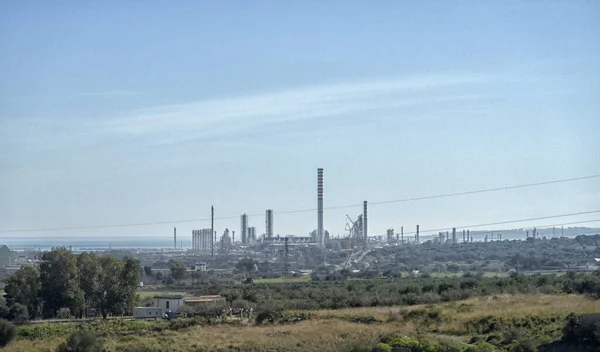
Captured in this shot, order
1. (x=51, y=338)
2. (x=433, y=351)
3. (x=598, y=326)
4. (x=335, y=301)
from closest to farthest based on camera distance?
(x=598, y=326) → (x=433, y=351) → (x=51, y=338) → (x=335, y=301)

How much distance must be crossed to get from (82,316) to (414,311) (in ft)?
67.2

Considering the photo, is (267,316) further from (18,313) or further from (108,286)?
(108,286)

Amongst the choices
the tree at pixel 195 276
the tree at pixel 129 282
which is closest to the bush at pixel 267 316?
the tree at pixel 129 282

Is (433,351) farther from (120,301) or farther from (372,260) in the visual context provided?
(372,260)

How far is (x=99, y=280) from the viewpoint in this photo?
5284 cm

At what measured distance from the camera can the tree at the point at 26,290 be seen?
49344mm

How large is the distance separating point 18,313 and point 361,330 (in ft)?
63.2

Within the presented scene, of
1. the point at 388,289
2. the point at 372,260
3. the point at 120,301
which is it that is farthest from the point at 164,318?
the point at 372,260

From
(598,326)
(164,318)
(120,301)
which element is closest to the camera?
(598,326)

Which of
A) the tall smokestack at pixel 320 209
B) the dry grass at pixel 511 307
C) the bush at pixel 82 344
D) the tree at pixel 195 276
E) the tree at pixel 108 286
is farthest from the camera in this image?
the tall smokestack at pixel 320 209

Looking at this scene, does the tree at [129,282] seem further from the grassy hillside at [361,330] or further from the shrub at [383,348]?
the shrub at [383,348]

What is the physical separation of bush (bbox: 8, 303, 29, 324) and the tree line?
1.66 metres

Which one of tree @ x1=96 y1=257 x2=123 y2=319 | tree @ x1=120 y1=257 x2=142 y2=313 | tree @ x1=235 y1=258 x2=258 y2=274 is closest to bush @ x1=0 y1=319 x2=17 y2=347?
tree @ x1=96 y1=257 x2=123 y2=319

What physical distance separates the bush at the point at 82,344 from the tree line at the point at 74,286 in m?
15.9
